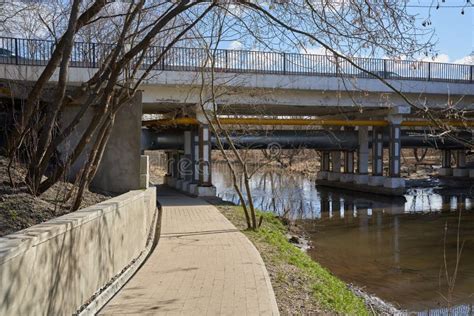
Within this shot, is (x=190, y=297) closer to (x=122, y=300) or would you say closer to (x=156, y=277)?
(x=122, y=300)

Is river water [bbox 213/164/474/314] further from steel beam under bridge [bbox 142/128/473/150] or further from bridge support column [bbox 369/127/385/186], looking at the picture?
steel beam under bridge [bbox 142/128/473/150]

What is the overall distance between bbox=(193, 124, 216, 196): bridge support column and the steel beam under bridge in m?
1.40

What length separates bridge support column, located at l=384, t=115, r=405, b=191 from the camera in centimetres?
2995

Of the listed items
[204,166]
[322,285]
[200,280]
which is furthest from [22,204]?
[204,166]

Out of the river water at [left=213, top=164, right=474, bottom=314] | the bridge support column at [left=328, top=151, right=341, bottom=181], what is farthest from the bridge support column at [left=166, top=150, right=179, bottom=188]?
the bridge support column at [left=328, top=151, right=341, bottom=181]

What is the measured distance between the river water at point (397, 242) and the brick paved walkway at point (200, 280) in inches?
102

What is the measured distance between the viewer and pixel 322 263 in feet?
45.4

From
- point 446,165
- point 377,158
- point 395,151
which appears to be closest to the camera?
point 395,151

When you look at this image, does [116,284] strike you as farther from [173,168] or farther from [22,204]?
[173,168]

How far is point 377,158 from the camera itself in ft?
105

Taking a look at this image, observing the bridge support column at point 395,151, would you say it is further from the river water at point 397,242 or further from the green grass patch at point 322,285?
the green grass patch at point 322,285

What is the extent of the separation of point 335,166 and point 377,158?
301 inches

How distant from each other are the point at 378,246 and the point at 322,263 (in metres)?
3.63

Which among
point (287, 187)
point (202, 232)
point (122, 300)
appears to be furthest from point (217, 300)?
point (287, 187)
